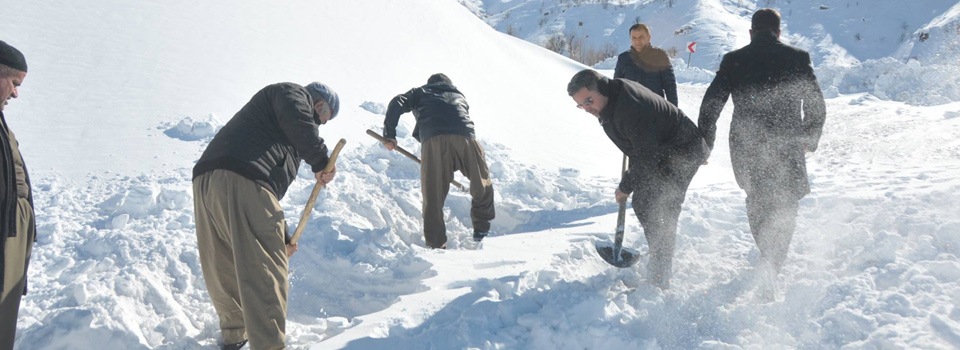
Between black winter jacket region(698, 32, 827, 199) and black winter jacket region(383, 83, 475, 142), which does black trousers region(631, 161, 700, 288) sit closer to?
black winter jacket region(698, 32, 827, 199)

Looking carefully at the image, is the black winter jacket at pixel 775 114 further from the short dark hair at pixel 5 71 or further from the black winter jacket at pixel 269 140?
the short dark hair at pixel 5 71

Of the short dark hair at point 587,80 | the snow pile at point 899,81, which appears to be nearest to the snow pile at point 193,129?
the short dark hair at point 587,80

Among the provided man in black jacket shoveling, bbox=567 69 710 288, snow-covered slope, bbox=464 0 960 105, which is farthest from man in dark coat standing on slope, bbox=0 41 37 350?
snow-covered slope, bbox=464 0 960 105

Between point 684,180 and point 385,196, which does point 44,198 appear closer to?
point 385,196

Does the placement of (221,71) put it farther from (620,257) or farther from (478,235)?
(620,257)

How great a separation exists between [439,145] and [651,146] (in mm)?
1587

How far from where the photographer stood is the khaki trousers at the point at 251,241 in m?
2.53

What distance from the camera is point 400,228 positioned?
4594 mm

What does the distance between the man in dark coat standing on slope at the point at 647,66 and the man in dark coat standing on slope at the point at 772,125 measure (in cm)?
144

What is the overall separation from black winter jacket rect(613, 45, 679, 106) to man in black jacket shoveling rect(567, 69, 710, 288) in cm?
156

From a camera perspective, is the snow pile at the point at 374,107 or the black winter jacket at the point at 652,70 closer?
the black winter jacket at the point at 652,70

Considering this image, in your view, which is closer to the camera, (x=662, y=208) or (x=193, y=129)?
(x=662, y=208)

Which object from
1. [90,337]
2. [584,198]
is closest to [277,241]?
[90,337]

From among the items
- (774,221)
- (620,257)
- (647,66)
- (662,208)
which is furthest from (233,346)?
(647,66)
